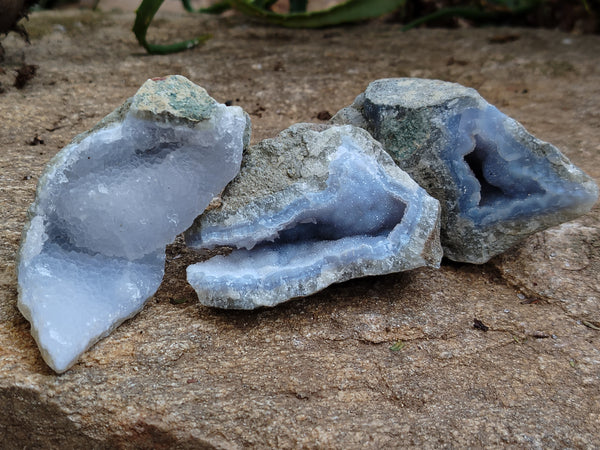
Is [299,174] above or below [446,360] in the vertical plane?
above

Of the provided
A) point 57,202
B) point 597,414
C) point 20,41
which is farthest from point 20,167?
point 597,414

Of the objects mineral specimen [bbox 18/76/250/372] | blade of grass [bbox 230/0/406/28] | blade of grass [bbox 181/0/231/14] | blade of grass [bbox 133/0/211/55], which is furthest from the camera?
blade of grass [bbox 181/0/231/14]

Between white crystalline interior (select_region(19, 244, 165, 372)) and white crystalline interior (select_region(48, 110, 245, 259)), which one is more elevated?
white crystalline interior (select_region(48, 110, 245, 259))

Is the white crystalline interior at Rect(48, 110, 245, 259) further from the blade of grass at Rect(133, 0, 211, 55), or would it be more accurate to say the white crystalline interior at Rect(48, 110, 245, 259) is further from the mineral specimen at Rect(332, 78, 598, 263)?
the blade of grass at Rect(133, 0, 211, 55)

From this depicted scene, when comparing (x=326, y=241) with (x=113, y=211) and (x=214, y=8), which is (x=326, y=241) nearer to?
(x=113, y=211)

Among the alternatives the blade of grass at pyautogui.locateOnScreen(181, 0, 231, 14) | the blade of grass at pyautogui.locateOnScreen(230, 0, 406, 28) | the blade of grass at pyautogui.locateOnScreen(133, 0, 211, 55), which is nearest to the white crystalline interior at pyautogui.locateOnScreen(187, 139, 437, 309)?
the blade of grass at pyautogui.locateOnScreen(133, 0, 211, 55)

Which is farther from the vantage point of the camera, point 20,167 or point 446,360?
point 20,167

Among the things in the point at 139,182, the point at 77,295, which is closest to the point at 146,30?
the point at 139,182

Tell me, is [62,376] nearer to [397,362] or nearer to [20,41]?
[397,362]
